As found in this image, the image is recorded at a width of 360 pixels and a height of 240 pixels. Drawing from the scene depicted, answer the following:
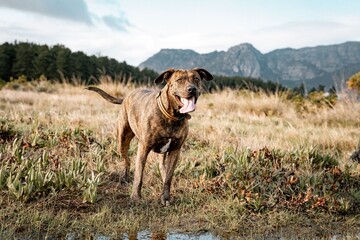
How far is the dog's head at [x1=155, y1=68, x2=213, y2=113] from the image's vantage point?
4.27 meters

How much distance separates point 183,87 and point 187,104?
17cm

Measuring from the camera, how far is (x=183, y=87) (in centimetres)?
430

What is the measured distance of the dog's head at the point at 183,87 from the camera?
14.0 feet

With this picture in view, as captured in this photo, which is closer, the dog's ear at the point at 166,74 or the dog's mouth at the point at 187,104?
the dog's mouth at the point at 187,104

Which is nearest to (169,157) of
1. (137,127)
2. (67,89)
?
(137,127)

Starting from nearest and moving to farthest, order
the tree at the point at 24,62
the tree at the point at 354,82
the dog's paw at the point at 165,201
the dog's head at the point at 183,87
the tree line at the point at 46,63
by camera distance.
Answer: the dog's head at the point at 183,87 < the dog's paw at the point at 165,201 < the tree at the point at 354,82 < the tree line at the point at 46,63 < the tree at the point at 24,62

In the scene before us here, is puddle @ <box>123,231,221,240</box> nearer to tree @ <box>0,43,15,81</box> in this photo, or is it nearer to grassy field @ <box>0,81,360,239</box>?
grassy field @ <box>0,81,360,239</box>

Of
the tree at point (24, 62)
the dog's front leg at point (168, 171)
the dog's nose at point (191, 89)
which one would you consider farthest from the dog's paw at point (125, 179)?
the tree at point (24, 62)

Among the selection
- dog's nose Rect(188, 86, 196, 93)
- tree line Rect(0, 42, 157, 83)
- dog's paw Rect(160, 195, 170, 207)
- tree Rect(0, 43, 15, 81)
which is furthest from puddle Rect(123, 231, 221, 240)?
tree Rect(0, 43, 15, 81)

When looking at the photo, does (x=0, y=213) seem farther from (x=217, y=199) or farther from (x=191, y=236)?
(x=217, y=199)

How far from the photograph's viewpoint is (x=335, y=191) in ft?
17.5

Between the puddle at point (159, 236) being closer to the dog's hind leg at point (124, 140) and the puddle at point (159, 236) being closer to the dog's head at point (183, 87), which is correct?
the dog's head at point (183, 87)

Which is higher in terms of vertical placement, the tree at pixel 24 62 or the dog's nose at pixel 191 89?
the tree at pixel 24 62

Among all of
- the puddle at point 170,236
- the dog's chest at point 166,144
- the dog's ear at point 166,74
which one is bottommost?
the puddle at point 170,236
